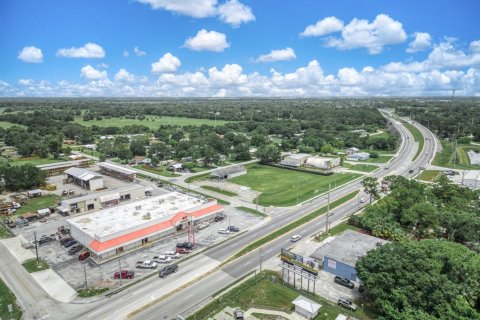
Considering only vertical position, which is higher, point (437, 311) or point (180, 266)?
point (437, 311)

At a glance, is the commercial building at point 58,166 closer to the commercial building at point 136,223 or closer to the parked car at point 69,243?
the commercial building at point 136,223

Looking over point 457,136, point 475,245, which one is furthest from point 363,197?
point 457,136

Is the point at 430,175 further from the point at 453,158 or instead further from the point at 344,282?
the point at 344,282

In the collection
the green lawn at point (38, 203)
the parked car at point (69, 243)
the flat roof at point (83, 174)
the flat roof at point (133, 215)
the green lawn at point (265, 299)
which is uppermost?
the flat roof at point (83, 174)

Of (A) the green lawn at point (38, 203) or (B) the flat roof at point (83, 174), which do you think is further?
(B) the flat roof at point (83, 174)

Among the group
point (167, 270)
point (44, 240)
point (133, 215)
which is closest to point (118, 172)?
point (133, 215)

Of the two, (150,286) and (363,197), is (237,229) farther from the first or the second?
(363,197)

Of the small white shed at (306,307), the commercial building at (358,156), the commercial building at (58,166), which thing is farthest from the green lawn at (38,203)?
the commercial building at (358,156)

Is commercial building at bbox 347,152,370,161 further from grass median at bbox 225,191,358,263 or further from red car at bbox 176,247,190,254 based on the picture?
red car at bbox 176,247,190,254
